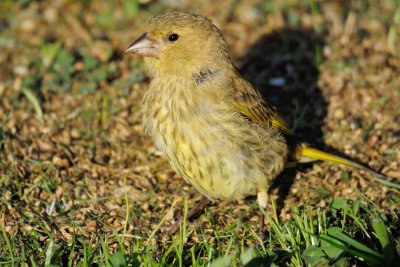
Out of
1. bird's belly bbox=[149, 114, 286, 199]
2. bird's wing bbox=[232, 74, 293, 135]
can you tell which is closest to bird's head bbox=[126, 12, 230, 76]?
bird's wing bbox=[232, 74, 293, 135]

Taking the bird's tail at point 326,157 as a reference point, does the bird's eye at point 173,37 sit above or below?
above

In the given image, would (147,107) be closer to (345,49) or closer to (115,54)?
(115,54)

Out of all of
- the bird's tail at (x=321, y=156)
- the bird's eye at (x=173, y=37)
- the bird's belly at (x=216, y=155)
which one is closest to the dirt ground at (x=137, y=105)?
the bird's tail at (x=321, y=156)

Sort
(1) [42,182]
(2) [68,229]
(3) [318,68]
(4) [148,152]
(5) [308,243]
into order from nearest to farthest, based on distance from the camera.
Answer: (5) [308,243]
(2) [68,229]
(1) [42,182]
(4) [148,152]
(3) [318,68]

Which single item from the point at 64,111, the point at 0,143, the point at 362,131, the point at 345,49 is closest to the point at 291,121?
the point at 362,131

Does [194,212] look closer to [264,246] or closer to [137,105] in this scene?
[264,246]

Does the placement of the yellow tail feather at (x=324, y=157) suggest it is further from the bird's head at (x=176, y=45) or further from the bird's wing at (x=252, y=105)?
the bird's head at (x=176, y=45)
